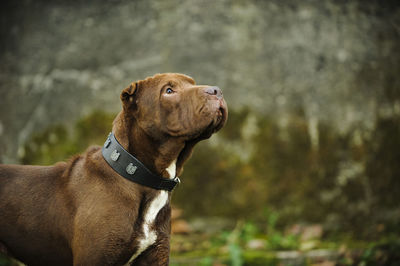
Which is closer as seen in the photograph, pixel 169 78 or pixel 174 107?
pixel 174 107

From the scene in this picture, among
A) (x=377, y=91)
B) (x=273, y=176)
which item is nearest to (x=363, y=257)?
(x=273, y=176)

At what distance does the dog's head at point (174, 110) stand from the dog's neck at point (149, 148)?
0.02 metres

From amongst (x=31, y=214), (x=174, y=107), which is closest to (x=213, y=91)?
(x=174, y=107)

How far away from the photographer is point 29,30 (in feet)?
18.0

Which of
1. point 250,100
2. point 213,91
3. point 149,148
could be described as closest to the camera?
point 213,91

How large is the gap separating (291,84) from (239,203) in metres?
1.64

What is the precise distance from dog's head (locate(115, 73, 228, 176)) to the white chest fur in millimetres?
274

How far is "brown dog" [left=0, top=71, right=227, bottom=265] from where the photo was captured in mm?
2738

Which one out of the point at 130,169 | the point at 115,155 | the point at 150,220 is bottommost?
the point at 150,220

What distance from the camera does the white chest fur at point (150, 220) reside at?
9.28 ft

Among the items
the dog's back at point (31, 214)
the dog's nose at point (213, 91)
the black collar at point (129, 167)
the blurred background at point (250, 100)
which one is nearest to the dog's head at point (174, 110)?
the dog's nose at point (213, 91)

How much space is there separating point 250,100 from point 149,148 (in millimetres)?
2584

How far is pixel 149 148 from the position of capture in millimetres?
2924

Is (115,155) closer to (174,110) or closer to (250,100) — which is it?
(174,110)
